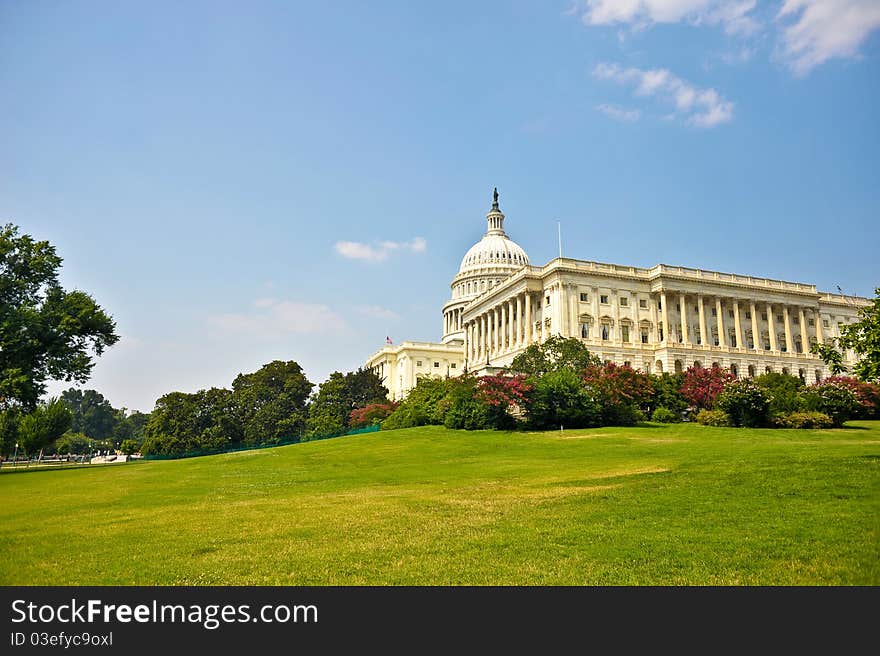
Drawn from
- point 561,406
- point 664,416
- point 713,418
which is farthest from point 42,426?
point 713,418

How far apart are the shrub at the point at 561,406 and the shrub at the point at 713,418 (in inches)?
355

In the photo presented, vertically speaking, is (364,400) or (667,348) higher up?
(667,348)

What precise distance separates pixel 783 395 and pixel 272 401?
6448 centimetres

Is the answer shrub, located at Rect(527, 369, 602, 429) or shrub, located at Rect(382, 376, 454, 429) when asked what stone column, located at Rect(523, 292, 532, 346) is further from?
shrub, located at Rect(527, 369, 602, 429)

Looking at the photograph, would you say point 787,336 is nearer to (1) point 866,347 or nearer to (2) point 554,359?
(2) point 554,359

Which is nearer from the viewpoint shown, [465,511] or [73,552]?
[73,552]

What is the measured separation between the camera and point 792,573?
11250mm

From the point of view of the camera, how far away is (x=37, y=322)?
48469 millimetres

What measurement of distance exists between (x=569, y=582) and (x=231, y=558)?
6.84m

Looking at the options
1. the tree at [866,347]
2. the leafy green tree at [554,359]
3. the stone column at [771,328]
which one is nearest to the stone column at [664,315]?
the stone column at [771,328]

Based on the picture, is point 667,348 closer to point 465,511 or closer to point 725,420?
point 725,420

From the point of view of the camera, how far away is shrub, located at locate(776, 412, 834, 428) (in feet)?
164

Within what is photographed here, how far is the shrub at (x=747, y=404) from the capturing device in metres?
52.6

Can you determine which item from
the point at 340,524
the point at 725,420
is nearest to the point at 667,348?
the point at 725,420
